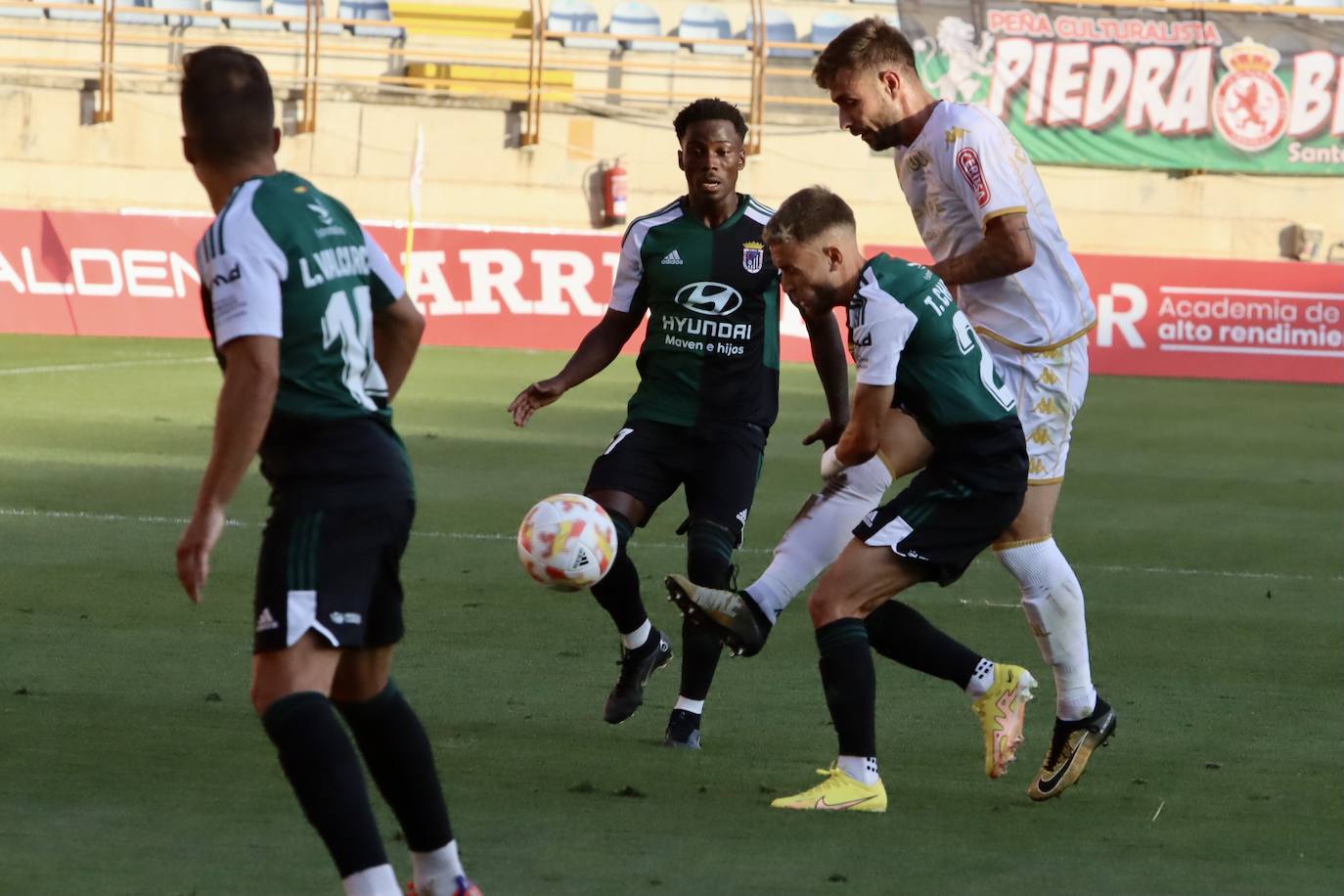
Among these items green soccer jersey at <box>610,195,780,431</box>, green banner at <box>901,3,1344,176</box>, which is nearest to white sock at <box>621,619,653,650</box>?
green soccer jersey at <box>610,195,780,431</box>

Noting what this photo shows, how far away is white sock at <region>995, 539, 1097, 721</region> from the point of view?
597 centimetres

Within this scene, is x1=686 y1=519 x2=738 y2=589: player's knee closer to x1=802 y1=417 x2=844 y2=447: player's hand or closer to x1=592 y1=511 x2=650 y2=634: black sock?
x1=592 y1=511 x2=650 y2=634: black sock

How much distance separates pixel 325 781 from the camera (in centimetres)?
391

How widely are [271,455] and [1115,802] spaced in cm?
287

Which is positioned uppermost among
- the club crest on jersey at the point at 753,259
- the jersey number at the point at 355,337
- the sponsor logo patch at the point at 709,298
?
the jersey number at the point at 355,337

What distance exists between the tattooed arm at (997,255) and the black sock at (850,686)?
43.1 inches

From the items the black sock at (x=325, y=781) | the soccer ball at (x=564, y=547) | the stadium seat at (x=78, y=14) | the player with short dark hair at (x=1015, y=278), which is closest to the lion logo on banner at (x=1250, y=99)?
the stadium seat at (x=78, y=14)

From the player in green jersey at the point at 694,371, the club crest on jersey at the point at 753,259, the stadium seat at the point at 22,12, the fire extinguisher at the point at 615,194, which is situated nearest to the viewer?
the player in green jersey at the point at 694,371

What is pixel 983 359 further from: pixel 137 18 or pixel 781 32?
pixel 137 18

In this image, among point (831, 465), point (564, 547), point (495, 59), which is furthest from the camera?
point (495, 59)

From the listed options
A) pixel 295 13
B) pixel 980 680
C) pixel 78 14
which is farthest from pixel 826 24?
pixel 980 680

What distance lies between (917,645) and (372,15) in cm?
2632

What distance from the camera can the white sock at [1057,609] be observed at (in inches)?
235

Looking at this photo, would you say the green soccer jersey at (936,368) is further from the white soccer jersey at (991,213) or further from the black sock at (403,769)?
the black sock at (403,769)
